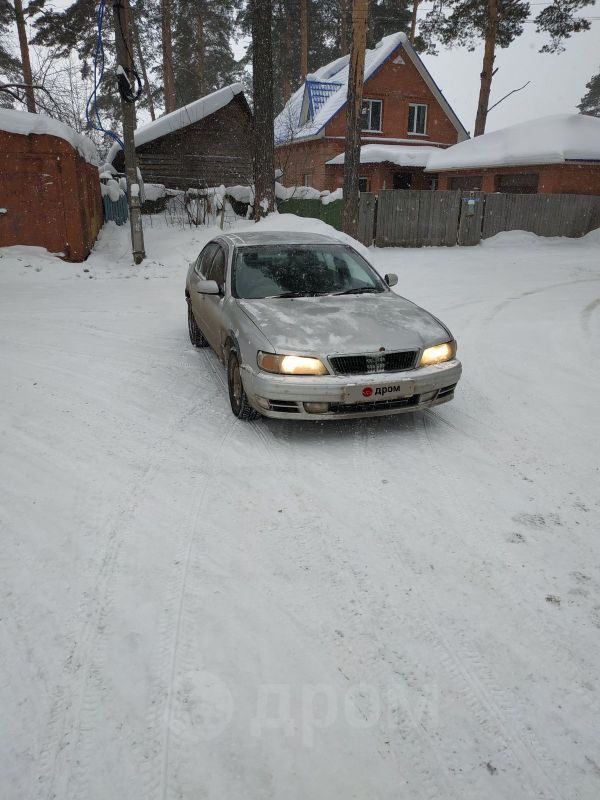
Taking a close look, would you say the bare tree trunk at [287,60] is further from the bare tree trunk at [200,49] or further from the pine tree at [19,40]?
the pine tree at [19,40]

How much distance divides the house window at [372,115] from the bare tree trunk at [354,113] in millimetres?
16213

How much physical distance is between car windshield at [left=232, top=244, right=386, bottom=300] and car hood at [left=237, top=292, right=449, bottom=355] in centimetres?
18

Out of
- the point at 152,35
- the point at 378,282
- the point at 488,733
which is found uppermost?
the point at 152,35

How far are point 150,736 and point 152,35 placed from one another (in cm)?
4077

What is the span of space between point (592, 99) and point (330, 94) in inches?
1586

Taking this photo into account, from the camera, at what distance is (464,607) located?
2658mm

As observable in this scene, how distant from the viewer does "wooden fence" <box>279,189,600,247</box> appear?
Result: 1736cm

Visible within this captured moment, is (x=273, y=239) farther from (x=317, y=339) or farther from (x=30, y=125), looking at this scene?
(x=30, y=125)

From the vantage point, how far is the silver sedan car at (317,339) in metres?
4.15

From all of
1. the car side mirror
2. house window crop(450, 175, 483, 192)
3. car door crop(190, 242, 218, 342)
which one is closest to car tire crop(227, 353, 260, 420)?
the car side mirror

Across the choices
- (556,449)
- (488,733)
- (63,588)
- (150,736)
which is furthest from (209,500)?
(556,449)

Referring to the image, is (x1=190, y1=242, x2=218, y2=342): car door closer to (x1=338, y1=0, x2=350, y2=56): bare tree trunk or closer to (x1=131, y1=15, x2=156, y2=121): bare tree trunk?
(x1=131, y1=15, x2=156, y2=121): bare tree trunk

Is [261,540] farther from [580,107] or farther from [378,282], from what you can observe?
[580,107]

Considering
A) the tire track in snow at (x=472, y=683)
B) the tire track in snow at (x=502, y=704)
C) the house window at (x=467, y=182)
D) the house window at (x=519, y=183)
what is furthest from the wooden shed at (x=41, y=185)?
the house window at (x=467, y=182)
